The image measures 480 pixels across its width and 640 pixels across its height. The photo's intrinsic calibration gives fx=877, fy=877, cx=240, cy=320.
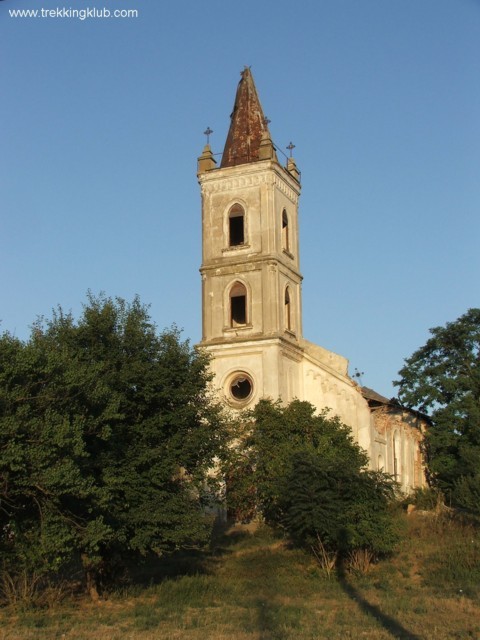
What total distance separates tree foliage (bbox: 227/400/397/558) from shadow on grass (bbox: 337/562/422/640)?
121 cm

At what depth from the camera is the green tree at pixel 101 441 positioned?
→ 2239 centimetres

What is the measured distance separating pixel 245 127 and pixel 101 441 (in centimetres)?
2735

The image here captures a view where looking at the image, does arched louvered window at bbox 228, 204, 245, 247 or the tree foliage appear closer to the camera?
the tree foliage

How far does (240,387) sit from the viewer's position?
4441cm

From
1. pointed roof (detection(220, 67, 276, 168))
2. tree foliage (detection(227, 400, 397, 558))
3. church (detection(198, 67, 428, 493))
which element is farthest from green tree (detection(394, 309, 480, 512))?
pointed roof (detection(220, 67, 276, 168))

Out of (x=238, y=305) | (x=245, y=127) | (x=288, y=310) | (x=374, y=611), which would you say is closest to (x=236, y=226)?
(x=238, y=305)

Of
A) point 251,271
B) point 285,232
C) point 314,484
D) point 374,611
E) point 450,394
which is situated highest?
point 285,232

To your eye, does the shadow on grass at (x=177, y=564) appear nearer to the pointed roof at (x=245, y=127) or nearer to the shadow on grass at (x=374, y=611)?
the shadow on grass at (x=374, y=611)

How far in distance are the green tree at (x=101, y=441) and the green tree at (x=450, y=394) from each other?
18586 millimetres

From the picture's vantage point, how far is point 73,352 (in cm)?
2586

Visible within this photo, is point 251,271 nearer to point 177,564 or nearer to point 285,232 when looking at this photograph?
point 285,232

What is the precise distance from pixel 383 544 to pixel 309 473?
12.4 feet

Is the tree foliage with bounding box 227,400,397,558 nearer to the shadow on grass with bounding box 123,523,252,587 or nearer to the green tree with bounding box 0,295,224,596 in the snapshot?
the shadow on grass with bounding box 123,523,252,587

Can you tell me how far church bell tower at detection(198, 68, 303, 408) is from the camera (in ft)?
144
